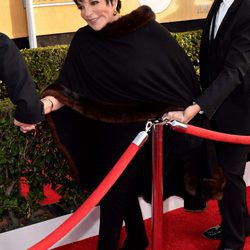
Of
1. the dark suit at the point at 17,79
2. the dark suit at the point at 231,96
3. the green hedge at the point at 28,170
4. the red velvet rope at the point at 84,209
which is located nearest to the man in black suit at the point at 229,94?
the dark suit at the point at 231,96

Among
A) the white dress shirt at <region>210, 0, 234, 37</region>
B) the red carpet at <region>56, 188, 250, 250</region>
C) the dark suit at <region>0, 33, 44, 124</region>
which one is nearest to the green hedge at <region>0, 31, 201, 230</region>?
the red carpet at <region>56, 188, 250, 250</region>

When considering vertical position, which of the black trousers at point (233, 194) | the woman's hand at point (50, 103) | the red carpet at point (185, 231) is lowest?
the red carpet at point (185, 231)

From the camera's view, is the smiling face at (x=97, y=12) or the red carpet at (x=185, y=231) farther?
the red carpet at (x=185, y=231)

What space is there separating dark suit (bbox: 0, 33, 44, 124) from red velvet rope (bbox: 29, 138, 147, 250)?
19.1 inches

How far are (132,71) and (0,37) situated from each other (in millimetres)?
785

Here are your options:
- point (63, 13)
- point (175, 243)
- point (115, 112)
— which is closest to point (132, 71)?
point (115, 112)

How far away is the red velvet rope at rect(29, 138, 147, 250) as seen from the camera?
2076 mm

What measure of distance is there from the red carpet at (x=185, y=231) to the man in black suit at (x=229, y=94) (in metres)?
0.21

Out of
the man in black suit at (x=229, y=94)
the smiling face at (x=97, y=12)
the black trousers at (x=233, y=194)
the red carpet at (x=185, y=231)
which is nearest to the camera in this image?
the smiling face at (x=97, y=12)

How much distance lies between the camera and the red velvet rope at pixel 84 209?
2.08m

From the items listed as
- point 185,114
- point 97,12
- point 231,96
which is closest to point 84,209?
point 185,114

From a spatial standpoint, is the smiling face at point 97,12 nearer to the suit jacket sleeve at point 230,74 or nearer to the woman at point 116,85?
the woman at point 116,85

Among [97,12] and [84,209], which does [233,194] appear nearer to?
[84,209]

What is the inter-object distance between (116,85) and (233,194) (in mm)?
1120
